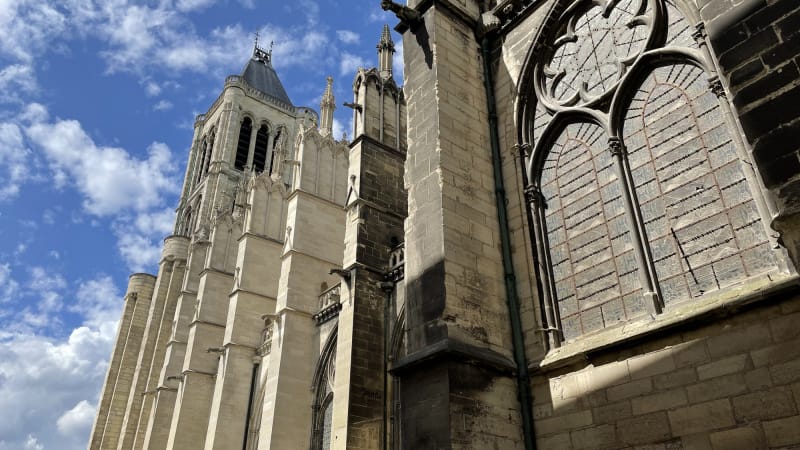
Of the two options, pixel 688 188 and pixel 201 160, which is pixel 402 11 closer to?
pixel 688 188

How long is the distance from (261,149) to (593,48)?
3211 cm

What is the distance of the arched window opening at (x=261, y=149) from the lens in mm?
36941

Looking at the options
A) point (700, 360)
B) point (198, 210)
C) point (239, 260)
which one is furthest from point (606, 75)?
point (198, 210)

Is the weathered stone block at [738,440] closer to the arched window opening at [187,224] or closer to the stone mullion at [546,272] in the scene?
the stone mullion at [546,272]

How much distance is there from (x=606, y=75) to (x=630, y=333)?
317 centimetres

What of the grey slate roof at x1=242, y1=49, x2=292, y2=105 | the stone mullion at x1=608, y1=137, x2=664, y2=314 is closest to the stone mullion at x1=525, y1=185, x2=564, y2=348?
the stone mullion at x1=608, y1=137, x2=664, y2=314

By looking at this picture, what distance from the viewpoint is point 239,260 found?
1911 centimetres

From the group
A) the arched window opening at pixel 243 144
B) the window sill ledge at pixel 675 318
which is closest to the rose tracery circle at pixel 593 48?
the window sill ledge at pixel 675 318

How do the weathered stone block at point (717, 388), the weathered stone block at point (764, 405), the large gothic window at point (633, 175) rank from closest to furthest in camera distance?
the weathered stone block at point (764, 405), the weathered stone block at point (717, 388), the large gothic window at point (633, 175)

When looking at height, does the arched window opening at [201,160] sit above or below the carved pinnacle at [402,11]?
above

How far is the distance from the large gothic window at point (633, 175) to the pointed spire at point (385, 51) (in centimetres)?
824

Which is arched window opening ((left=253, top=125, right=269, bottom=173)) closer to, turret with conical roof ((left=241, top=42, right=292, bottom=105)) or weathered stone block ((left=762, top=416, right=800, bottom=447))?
turret with conical roof ((left=241, top=42, right=292, bottom=105))

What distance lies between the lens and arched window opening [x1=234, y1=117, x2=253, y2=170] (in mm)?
36219

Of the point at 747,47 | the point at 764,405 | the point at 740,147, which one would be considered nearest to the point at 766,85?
the point at 747,47
